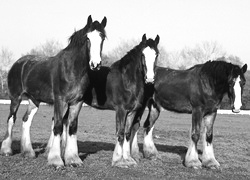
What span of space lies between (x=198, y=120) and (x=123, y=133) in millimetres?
2196

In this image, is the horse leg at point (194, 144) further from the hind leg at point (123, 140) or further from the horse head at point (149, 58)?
the horse head at point (149, 58)

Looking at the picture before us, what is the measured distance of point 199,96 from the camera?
11.4 m

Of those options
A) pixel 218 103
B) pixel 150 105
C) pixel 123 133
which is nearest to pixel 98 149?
pixel 150 105

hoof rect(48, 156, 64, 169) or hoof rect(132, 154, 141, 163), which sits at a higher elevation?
hoof rect(48, 156, 64, 169)

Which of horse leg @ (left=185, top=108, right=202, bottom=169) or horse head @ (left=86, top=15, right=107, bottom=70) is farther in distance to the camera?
horse leg @ (left=185, top=108, right=202, bottom=169)

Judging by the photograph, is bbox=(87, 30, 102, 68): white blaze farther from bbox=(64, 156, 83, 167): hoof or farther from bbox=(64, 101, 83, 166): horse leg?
bbox=(64, 156, 83, 167): hoof

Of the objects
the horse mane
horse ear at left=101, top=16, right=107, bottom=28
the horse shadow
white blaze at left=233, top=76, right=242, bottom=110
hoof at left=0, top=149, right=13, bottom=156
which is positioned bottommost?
the horse shadow

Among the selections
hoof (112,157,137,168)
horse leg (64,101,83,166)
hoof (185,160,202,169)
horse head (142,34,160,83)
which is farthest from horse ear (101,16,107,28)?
hoof (185,160,202,169)

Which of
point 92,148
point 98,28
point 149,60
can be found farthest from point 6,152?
point 149,60

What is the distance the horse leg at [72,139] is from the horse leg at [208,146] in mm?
3417

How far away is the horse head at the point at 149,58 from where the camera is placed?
1016cm

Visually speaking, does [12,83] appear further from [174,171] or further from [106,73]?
[174,171]

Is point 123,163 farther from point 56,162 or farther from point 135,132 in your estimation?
point 56,162

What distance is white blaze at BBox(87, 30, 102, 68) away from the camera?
9086 mm
